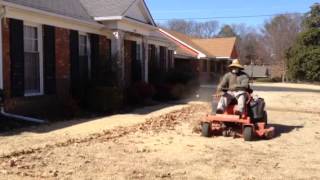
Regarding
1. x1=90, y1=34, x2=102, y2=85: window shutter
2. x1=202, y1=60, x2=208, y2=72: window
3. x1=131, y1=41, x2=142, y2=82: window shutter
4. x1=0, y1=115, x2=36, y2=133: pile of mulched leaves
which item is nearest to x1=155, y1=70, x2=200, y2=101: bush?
x1=131, y1=41, x2=142, y2=82: window shutter

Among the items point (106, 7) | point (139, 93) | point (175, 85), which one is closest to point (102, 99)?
point (139, 93)

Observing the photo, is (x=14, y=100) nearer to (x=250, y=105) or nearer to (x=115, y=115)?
(x=115, y=115)

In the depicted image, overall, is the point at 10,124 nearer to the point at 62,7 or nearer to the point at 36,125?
the point at 36,125

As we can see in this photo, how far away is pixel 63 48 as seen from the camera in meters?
18.6

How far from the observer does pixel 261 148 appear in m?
11.0

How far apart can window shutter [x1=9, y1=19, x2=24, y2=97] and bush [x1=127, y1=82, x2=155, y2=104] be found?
6.39 m

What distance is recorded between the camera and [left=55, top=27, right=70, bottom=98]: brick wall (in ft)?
59.7

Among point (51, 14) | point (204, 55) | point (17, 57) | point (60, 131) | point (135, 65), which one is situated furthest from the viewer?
point (204, 55)

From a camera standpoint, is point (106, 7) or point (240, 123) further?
point (106, 7)

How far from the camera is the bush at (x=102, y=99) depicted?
1825cm

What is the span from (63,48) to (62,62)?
0.51 meters

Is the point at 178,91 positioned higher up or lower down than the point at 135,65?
lower down

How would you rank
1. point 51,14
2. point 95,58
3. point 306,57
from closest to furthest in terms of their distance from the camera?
point 51,14, point 95,58, point 306,57

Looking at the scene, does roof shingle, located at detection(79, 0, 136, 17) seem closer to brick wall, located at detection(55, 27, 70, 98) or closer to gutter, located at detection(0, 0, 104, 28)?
gutter, located at detection(0, 0, 104, 28)
